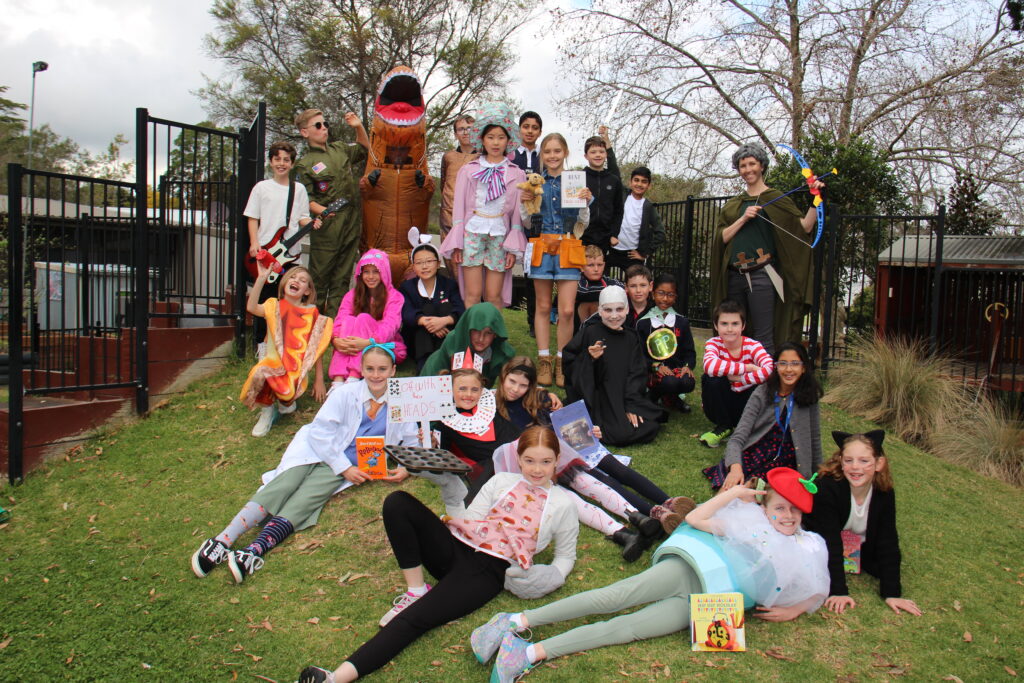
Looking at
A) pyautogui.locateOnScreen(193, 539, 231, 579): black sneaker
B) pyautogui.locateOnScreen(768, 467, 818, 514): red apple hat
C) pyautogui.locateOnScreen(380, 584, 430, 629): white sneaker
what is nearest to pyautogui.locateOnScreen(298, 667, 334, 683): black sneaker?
pyautogui.locateOnScreen(380, 584, 430, 629): white sneaker

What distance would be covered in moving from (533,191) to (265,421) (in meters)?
2.63

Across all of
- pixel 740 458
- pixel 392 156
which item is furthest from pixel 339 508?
pixel 392 156

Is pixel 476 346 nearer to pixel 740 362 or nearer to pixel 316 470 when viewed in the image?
pixel 316 470

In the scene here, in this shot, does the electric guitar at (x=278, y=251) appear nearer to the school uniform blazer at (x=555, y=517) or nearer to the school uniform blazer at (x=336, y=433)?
the school uniform blazer at (x=336, y=433)

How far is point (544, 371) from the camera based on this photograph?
246 inches

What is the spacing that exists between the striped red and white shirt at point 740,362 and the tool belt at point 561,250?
55.1 inches

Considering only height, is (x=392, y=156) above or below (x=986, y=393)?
above

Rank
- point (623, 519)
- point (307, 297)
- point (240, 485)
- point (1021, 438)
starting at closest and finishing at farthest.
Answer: point (623, 519)
point (240, 485)
point (307, 297)
point (1021, 438)

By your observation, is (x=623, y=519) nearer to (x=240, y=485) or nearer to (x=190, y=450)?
(x=240, y=485)

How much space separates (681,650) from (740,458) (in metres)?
1.52

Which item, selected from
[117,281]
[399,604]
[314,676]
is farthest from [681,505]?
[117,281]

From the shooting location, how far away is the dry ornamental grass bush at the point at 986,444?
575cm

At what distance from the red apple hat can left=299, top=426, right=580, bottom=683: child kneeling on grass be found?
3.12 feet

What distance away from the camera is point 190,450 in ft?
17.0
